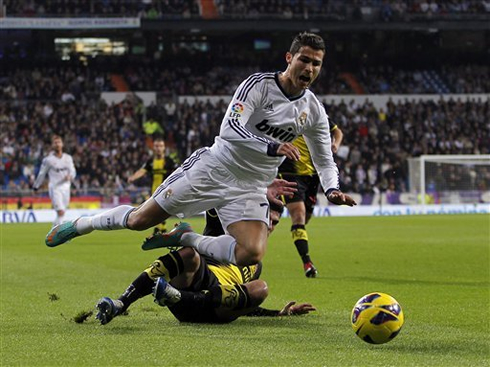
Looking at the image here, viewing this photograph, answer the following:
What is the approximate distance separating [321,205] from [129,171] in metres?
7.61

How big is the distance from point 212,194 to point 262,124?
743 mm

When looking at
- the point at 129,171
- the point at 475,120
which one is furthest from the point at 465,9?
the point at 129,171

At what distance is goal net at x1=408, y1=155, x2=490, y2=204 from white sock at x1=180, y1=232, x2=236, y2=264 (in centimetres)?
2993

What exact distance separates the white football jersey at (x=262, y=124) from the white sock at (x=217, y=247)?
75 cm

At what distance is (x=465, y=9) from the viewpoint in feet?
157

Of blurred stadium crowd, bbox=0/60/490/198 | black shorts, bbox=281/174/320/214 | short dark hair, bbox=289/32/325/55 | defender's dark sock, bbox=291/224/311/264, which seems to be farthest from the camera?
blurred stadium crowd, bbox=0/60/490/198

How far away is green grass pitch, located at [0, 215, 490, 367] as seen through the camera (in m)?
6.18

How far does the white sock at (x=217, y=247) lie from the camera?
25.3ft

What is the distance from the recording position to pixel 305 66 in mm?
8266

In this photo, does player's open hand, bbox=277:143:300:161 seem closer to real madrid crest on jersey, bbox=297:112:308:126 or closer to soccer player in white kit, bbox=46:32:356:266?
soccer player in white kit, bbox=46:32:356:266

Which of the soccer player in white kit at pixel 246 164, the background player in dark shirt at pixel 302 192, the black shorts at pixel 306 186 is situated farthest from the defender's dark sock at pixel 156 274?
the black shorts at pixel 306 186

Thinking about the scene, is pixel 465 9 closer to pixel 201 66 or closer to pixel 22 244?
pixel 201 66

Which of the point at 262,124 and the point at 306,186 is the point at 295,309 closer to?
the point at 262,124

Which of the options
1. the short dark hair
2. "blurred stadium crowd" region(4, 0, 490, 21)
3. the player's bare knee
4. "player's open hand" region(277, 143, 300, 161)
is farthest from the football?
"blurred stadium crowd" region(4, 0, 490, 21)
